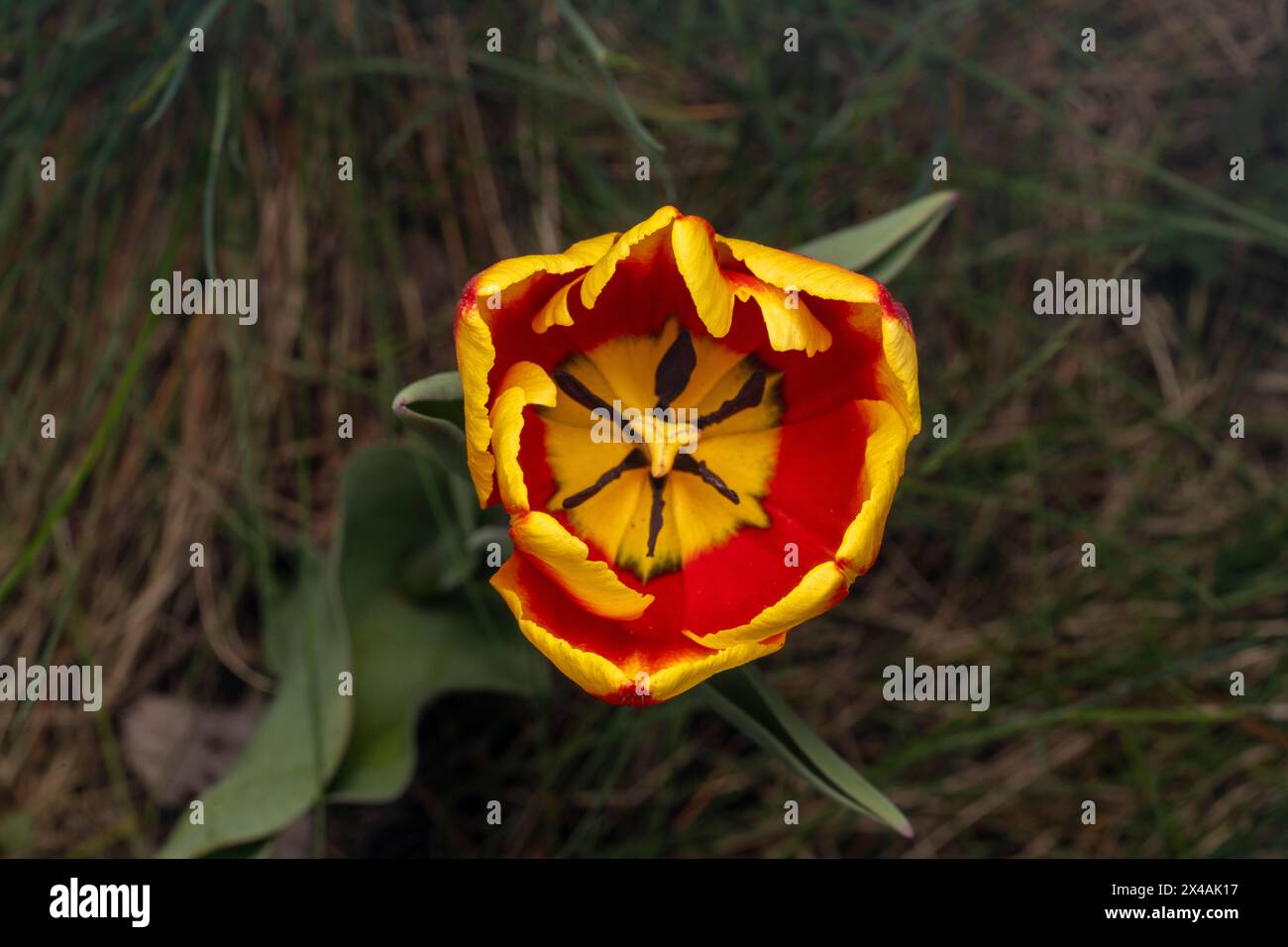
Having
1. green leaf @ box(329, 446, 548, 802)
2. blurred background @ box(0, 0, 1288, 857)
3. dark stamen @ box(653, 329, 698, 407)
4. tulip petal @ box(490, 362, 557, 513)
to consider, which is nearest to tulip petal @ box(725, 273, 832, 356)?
dark stamen @ box(653, 329, 698, 407)

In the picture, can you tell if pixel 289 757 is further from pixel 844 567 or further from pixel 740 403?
pixel 844 567

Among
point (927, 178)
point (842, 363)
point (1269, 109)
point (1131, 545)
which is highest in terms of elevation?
point (1269, 109)

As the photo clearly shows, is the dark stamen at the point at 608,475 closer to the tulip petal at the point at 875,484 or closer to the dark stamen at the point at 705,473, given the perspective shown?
the dark stamen at the point at 705,473

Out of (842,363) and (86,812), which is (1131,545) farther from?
(86,812)

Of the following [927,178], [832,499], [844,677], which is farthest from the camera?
[844,677]

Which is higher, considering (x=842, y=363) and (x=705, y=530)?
(x=842, y=363)

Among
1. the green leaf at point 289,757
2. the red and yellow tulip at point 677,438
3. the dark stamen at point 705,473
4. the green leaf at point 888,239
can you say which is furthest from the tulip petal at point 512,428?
the green leaf at point 289,757

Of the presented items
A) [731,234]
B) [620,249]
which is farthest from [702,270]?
[731,234]
